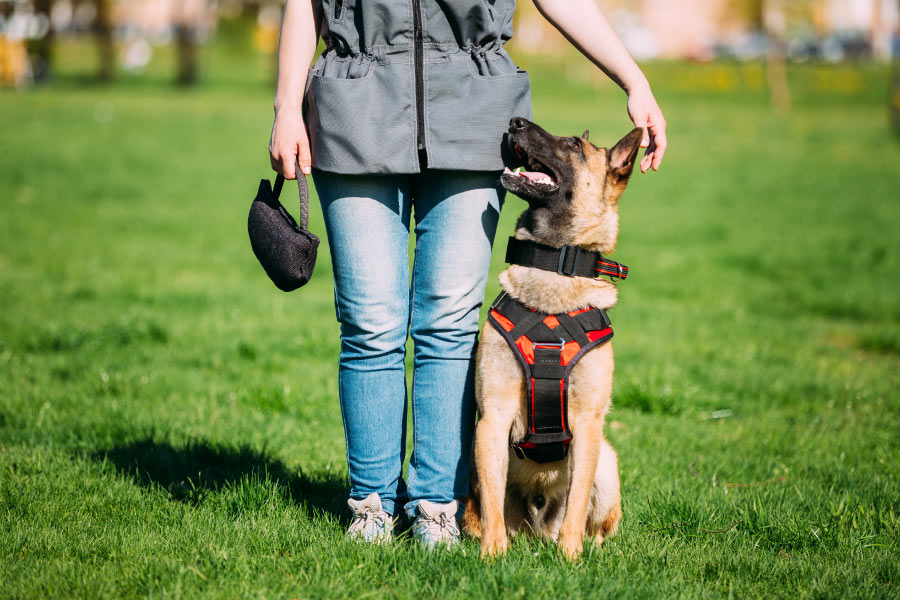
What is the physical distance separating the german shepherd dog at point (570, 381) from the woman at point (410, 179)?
12 cm

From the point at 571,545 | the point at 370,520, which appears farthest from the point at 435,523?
the point at 571,545

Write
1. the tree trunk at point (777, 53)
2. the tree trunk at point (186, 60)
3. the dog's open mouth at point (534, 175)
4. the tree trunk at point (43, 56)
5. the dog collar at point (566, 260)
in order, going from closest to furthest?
1. the dog's open mouth at point (534, 175)
2. the dog collar at point (566, 260)
3. the tree trunk at point (43, 56)
4. the tree trunk at point (777, 53)
5. the tree trunk at point (186, 60)

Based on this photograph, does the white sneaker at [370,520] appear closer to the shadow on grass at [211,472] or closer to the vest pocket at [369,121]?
the shadow on grass at [211,472]

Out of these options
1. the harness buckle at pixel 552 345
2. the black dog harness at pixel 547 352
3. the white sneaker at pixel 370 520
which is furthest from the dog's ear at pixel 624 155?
the white sneaker at pixel 370 520

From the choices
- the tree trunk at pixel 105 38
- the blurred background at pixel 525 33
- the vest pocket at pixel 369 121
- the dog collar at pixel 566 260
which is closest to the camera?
the vest pocket at pixel 369 121

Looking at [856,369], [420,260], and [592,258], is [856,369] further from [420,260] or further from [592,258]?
[420,260]

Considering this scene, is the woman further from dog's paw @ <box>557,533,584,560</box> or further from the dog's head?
dog's paw @ <box>557,533,584,560</box>

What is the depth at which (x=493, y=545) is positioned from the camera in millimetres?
3172

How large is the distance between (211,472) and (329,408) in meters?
1.23

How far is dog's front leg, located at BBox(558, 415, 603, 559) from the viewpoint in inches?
126

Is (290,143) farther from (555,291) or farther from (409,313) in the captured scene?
(555,291)

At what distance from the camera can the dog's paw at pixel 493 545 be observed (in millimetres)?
3125

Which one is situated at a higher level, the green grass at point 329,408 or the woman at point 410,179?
the woman at point 410,179

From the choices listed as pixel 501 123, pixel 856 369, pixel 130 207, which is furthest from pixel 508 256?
pixel 130 207
